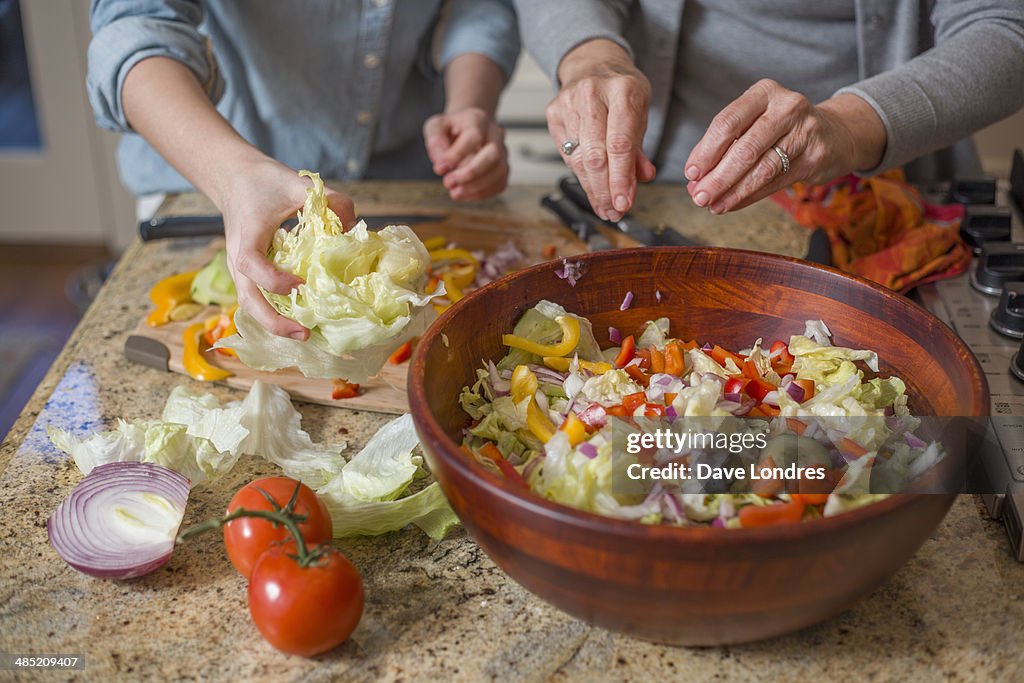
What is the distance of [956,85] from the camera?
1.69 meters

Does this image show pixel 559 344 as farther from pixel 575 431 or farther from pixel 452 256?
pixel 452 256

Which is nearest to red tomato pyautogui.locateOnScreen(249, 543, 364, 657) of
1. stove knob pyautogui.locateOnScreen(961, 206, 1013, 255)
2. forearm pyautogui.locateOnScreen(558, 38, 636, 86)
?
forearm pyautogui.locateOnScreen(558, 38, 636, 86)

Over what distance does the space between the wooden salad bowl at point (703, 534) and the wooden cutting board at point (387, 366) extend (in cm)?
30

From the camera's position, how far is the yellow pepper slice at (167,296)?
174 centimetres

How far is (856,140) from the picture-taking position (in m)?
1.60

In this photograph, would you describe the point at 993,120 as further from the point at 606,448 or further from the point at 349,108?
the point at 349,108

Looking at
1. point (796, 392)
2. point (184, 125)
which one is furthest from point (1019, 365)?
point (184, 125)

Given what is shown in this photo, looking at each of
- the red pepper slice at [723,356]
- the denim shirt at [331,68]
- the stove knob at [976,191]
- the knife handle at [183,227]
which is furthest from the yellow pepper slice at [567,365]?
the denim shirt at [331,68]

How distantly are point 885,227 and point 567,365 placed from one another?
933 mm

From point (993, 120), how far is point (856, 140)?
400mm

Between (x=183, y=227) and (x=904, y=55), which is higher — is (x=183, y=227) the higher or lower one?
the lower one

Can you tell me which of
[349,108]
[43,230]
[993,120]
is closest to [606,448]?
[993,120]

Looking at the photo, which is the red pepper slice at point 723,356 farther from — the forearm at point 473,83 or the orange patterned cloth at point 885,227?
the forearm at point 473,83

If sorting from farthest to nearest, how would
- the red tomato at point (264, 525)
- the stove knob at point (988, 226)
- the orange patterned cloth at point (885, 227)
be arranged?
1. the stove knob at point (988, 226)
2. the orange patterned cloth at point (885, 227)
3. the red tomato at point (264, 525)
